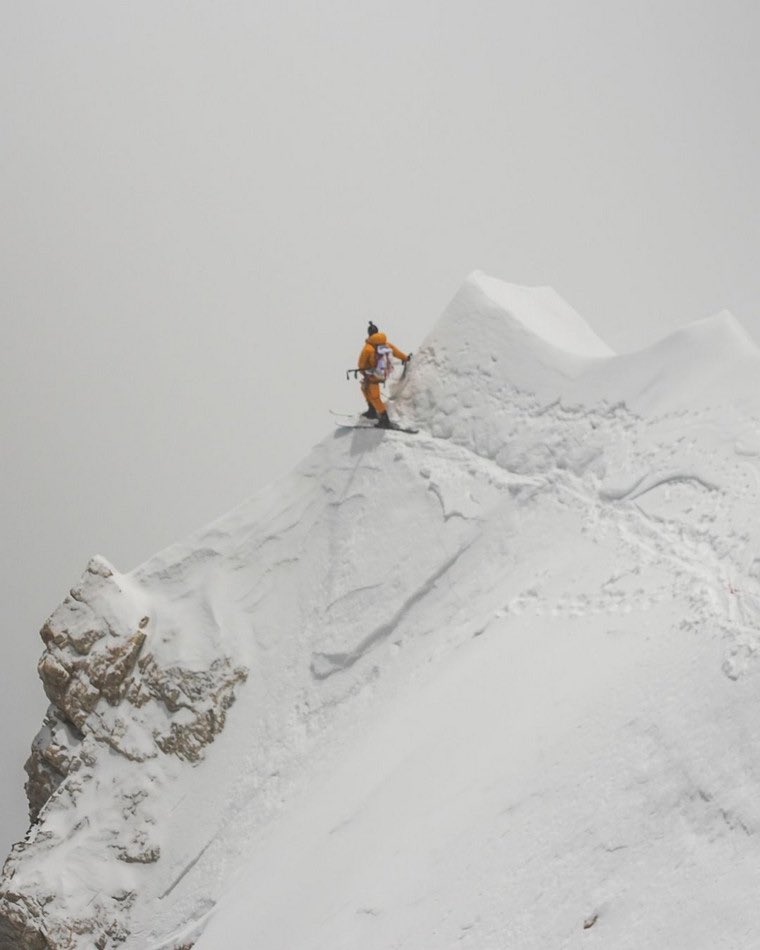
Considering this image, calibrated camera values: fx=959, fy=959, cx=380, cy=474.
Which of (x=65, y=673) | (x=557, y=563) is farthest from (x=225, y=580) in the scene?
(x=557, y=563)

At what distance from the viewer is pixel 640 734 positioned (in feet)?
20.8

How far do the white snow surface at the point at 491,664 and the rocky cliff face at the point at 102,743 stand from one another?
20cm

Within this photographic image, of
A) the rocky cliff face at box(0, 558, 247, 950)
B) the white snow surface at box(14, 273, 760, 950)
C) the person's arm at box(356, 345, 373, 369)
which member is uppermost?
the person's arm at box(356, 345, 373, 369)

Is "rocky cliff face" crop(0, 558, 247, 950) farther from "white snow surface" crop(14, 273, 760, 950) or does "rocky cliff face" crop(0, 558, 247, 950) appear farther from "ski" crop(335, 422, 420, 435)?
"ski" crop(335, 422, 420, 435)

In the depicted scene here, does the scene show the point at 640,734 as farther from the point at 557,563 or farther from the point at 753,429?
the point at 753,429

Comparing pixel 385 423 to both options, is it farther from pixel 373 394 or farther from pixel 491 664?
pixel 491 664

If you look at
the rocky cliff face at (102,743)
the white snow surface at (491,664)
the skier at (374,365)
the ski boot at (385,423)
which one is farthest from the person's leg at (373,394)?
the rocky cliff face at (102,743)

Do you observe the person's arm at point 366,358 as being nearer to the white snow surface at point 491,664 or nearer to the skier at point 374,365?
the skier at point 374,365

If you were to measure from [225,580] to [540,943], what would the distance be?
6698 millimetres

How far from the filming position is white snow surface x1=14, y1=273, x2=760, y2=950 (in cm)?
598

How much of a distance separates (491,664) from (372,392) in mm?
4013

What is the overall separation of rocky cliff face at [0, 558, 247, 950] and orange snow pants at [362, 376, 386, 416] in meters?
3.38

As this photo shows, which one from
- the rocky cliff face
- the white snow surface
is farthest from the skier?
the rocky cliff face

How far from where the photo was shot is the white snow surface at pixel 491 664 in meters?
5.98
